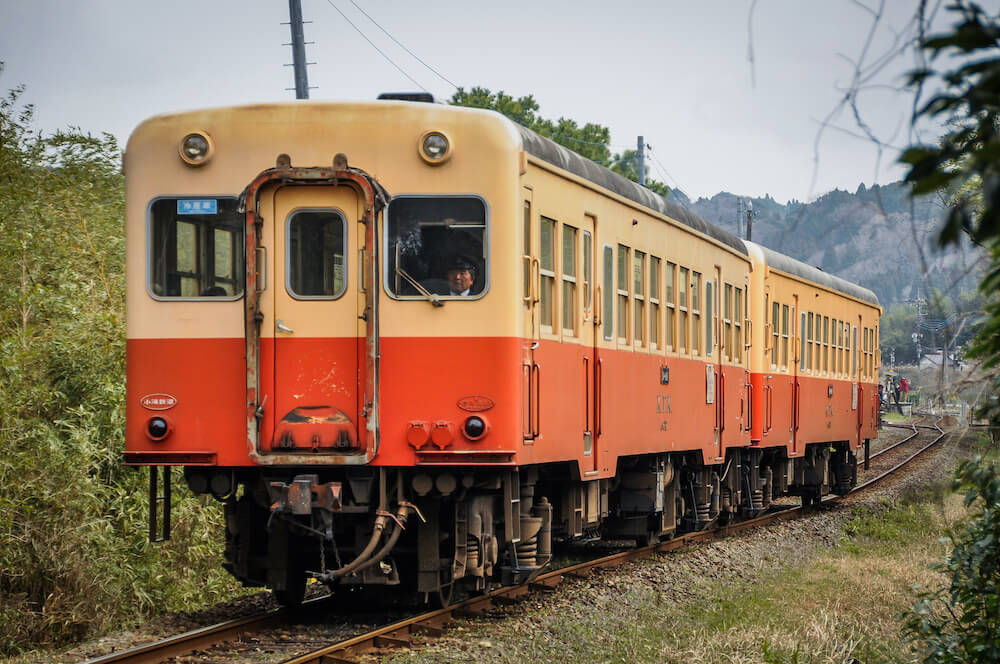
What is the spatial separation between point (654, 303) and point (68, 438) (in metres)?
5.77

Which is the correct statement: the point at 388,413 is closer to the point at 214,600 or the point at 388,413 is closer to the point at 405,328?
the point at 405,328

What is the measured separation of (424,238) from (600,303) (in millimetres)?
2457

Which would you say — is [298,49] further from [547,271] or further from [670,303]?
[547,271]

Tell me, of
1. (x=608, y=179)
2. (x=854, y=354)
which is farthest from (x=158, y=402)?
(x=854, y=354)

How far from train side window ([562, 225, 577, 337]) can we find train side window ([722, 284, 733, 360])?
5.51 metres

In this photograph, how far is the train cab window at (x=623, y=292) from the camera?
1122 cm

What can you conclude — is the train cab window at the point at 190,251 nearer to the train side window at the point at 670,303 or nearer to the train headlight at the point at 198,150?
the train headlight at the point at 198,150

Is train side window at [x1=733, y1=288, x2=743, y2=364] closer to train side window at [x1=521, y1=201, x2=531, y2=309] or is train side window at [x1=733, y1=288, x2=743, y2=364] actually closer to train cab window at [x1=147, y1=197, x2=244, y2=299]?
train side window at [x1=521, y1=201, x2=531, y2=309]

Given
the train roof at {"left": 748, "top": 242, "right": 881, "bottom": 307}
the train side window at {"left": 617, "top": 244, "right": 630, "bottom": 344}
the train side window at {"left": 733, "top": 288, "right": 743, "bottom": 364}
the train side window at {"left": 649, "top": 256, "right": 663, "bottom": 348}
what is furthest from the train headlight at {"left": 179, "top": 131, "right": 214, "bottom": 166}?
the train side window at {"left": 733, "top": 288, "right": 743, "bottom": 364}

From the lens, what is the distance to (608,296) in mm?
10859

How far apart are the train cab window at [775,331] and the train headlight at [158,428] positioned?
10.7 meters

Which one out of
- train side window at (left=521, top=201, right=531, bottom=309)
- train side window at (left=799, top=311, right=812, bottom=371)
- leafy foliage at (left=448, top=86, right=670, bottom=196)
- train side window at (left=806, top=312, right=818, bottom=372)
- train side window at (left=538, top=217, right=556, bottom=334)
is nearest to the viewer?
train side window at (left=521, top=201, right=531, bottom=309)

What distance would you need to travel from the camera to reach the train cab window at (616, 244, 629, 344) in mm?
11219

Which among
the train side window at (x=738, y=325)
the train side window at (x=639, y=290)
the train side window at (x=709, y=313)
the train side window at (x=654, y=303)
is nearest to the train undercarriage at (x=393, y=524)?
the train side window at (x=639, y=290)
